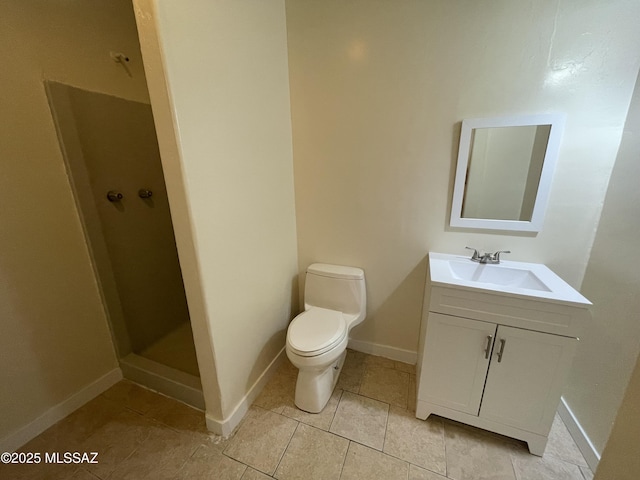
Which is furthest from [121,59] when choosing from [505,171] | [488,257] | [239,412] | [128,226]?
[488,257]

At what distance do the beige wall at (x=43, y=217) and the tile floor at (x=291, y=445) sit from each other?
0.31 m

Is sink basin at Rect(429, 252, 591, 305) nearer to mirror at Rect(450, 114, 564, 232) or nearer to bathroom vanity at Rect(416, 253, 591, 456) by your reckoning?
bathroom vanity at Rect(416, 253, 591, 456)

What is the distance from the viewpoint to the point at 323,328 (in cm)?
146

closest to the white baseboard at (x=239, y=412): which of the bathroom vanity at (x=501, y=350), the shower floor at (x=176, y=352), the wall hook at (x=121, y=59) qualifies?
the shower floor at (x=176, y=352)

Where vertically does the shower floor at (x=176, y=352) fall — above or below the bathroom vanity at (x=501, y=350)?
below

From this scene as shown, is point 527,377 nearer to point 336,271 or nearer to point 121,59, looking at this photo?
point 336,271

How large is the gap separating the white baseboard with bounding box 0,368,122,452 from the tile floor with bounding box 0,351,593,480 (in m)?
0.04

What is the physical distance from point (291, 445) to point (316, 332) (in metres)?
0.55

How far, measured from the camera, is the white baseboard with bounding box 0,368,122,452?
1.22m

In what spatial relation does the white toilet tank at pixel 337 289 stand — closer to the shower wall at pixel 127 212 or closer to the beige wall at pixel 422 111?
the beige wall at pixel 422 111

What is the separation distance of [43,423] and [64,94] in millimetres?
1730

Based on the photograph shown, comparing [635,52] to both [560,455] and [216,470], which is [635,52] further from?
[216,470]

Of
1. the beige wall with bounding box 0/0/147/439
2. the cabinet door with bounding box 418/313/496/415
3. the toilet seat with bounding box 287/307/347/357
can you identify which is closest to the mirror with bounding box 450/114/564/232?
the cabinet door with bounding box 418/313/496/415

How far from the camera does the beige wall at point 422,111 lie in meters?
1.17
